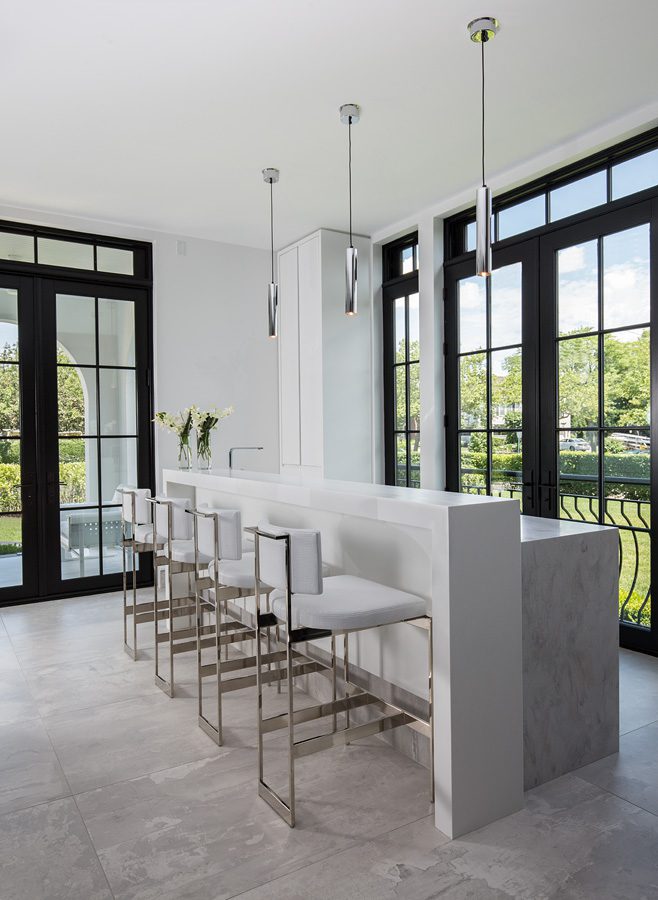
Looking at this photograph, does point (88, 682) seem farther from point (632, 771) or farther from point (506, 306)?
point (506, 306)

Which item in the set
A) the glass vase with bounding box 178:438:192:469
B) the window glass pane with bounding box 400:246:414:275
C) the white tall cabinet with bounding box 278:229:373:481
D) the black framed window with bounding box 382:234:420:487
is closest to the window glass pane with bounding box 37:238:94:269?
the white tall cabinet with bounding box 278:229:373:481

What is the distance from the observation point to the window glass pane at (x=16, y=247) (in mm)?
4953

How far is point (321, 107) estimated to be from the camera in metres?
3.41

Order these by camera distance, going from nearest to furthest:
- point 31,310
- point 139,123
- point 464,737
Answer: point 464,737 < point 139,123 < point 31,310

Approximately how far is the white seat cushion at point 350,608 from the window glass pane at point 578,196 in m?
2.88

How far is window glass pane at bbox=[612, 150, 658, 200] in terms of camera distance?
358 cm

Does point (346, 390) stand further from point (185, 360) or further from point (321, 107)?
point (321, 107)

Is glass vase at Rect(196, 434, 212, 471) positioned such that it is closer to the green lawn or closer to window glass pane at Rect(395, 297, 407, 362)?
the green lawn

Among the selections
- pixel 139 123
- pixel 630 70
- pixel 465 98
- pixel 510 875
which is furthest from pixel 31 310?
pixel 510 875

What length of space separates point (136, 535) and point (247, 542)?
0.94 metres

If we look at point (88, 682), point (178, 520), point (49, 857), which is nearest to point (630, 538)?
point (178, 520)

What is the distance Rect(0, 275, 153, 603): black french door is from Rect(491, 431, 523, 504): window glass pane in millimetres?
2896

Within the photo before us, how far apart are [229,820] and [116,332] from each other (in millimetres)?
4209

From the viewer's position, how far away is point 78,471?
206 inches
